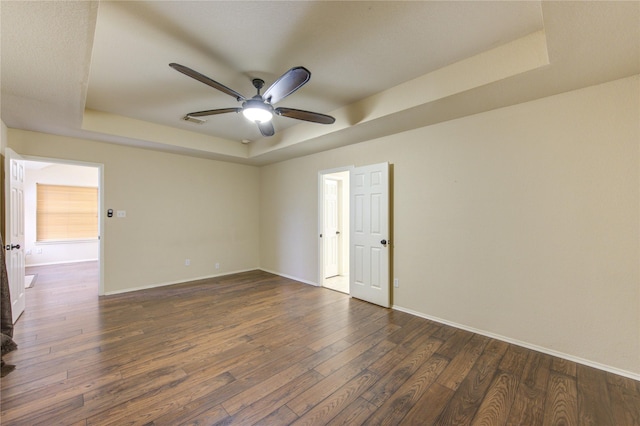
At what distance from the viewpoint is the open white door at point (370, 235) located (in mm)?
3797

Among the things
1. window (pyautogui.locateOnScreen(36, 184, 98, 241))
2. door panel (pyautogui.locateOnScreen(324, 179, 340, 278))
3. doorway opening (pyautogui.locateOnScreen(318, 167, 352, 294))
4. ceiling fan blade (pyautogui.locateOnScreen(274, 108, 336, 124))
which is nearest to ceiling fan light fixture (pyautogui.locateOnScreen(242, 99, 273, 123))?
ceiling fan blade (pyautogui.locateOnScreen(274, 108, 336, 124))

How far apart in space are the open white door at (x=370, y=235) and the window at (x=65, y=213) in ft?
25.8

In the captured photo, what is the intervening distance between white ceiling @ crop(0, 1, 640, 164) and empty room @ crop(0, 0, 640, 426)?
0.06 feet

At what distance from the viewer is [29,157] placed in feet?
12.2

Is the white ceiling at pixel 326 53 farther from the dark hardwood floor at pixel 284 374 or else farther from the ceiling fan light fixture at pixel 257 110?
the dark hardwood floor at pixel 284 374

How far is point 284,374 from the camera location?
222cm

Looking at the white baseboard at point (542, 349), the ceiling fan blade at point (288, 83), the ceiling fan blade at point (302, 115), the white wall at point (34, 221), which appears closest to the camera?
the ceiling fan blade at point (288, 83)

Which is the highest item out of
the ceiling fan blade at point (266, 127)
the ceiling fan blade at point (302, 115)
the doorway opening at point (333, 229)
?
A: the ceiling fan blade at point (302, 115)

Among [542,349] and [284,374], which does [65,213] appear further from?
[542,349]

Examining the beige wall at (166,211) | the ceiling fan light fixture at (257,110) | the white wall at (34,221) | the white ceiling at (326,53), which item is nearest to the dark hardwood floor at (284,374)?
the beige wall at (166,211)

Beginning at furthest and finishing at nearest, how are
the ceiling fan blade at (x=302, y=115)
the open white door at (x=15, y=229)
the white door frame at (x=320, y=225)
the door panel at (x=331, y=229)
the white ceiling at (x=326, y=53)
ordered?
the door panel at (x=331, y=229) < the white door frame at (x=320, y=225) < the open white door at (x=15, y=229) < the ceiling fan blade at (x=302, y=115) < the white ceiling at (x=326, y=53)

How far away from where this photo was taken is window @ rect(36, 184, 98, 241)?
6840mm

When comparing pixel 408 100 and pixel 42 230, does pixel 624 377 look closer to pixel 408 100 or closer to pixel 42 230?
pixel 408 100

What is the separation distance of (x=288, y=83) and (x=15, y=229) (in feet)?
13.0
